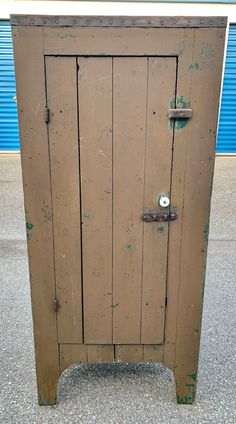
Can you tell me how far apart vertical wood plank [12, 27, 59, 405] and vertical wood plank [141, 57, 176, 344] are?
492mm

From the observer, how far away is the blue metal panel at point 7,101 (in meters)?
8.15

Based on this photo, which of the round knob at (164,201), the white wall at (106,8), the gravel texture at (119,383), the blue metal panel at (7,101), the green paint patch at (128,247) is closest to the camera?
the round knob at (164,201)

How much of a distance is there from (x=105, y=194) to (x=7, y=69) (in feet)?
24.3

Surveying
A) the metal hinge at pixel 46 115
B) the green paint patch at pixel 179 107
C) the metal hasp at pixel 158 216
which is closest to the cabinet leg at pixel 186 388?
the metal hasp at pixel 158 216

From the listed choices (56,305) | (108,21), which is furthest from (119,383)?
(108,21)

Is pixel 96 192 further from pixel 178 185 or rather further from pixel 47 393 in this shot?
pixel 47 393

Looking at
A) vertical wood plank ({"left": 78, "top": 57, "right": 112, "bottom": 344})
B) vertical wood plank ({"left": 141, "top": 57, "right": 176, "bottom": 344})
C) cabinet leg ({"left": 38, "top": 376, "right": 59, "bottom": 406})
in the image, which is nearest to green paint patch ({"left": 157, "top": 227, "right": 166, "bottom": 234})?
vertical wood plank ({"left": 141, "top": 57, "right": 176, "bottom": 344})

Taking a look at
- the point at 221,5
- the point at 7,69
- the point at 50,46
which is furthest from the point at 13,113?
the point at 50,46

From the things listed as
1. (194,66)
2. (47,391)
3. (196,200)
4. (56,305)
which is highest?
(194,66)

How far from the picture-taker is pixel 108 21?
66.6 inches

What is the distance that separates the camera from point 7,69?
27.2ft

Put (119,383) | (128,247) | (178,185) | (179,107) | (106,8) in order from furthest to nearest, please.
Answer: (106,8) < (119,383) < (128,247) < (178,185) < (179,107)

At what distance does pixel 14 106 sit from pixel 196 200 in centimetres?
758

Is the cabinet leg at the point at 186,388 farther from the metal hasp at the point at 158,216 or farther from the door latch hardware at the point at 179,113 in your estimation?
the door latch hardware at the point at 179,113
